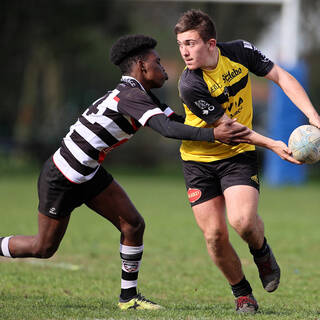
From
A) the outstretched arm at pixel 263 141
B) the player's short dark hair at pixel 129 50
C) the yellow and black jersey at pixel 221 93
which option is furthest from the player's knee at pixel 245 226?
the player's short dark hair at pixel 129 50

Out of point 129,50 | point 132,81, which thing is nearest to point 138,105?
point 132,81

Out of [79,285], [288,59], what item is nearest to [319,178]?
[288,59]

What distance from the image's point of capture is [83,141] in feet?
20.6

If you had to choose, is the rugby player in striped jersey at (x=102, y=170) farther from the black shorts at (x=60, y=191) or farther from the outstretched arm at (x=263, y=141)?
the outstretched arm at (x=263, y=141)

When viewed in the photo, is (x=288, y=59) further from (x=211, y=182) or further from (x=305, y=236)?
(x=211, y=182)

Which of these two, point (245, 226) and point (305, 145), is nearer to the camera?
point (305, 145)

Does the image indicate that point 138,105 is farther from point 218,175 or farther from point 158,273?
point 158,273

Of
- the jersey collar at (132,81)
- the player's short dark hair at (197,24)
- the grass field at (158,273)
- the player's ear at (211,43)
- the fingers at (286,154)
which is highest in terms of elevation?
the player's short dark hair at (197,24)

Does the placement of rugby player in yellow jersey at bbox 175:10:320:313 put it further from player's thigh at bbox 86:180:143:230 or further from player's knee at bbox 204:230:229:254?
player's thigh at bbox 86:180:143:230

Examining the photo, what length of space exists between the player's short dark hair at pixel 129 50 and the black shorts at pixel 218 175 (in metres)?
1.03

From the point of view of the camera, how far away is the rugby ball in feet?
19.1

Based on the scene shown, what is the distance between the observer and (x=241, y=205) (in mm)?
6145

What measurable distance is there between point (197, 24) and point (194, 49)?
0.21 metres

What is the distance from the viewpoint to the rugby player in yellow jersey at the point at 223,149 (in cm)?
617
